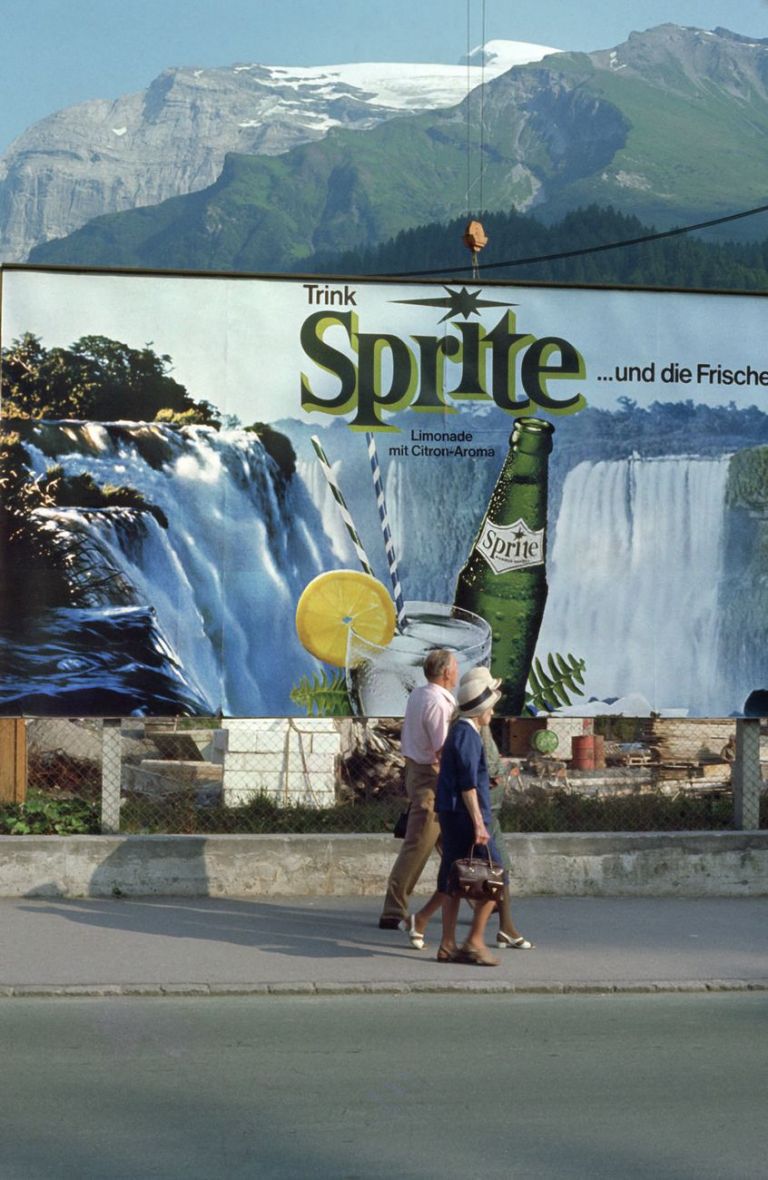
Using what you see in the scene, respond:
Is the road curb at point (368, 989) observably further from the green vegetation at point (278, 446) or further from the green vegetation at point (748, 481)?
the green vegetation at point (748, 481)

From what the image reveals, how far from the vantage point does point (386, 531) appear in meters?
12.6

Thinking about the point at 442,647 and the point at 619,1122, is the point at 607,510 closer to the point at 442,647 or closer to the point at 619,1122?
the point at 442,647

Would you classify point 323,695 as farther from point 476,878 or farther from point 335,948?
point 476,878

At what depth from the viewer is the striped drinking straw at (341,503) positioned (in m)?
12.5

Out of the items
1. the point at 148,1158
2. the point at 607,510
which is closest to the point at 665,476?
the point at 607,510

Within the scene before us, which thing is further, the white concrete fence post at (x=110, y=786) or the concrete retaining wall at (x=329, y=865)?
the white concrete fence post at (x=110, y=786)

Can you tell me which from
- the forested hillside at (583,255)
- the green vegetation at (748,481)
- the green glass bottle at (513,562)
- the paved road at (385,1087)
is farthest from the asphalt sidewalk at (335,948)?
the forested hillside at (583,255)

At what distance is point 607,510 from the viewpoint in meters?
13.0

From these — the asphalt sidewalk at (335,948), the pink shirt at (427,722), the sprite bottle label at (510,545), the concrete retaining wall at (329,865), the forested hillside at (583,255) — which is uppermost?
the forested hillside at (583,255)

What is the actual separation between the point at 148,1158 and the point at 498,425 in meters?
7.86

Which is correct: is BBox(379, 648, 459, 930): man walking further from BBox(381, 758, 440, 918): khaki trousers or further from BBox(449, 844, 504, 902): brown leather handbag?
BBox(449, 844, 504, 902): brown leather handbag

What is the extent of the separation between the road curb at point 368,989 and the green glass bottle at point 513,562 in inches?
148

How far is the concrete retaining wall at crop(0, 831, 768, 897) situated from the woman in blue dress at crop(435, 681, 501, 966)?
221cm

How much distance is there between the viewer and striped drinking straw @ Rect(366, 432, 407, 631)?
12.6 metres
